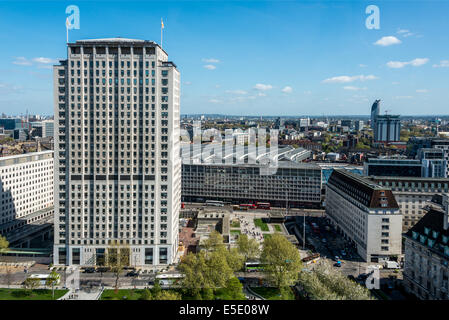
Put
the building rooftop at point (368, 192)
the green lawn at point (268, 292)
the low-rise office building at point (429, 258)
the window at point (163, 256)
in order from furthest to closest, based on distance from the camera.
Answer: the building rooftop at point (368, 192)
the window at point (163, 256)
the green lawn at point (268, 292)
the low-rise office building at point (429, 258)

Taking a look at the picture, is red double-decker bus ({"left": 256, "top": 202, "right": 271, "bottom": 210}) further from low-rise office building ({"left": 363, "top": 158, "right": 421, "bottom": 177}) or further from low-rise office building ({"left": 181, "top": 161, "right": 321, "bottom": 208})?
low-rise office building ({"left": 363, "top": 158, "right": 421, "bottom": 177})

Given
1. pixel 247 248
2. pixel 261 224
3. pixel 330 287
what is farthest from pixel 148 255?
pixel 261 224

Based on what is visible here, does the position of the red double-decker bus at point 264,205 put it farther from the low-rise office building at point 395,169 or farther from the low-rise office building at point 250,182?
the low-rise office building at point 395,169

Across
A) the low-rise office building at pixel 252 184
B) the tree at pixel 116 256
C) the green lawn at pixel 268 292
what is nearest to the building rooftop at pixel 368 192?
the low-rise office building at pixel 252 184

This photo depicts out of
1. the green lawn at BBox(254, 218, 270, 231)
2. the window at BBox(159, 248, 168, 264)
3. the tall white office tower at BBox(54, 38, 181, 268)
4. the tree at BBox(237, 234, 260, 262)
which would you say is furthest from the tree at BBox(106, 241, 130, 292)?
the green lawn at BBox(254, 218, 270, 231)

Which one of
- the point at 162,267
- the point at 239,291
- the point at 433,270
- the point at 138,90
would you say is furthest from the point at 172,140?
the point at 433,270

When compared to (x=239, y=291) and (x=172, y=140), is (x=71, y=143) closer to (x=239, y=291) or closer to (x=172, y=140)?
Answer: (x=172, y=140)
